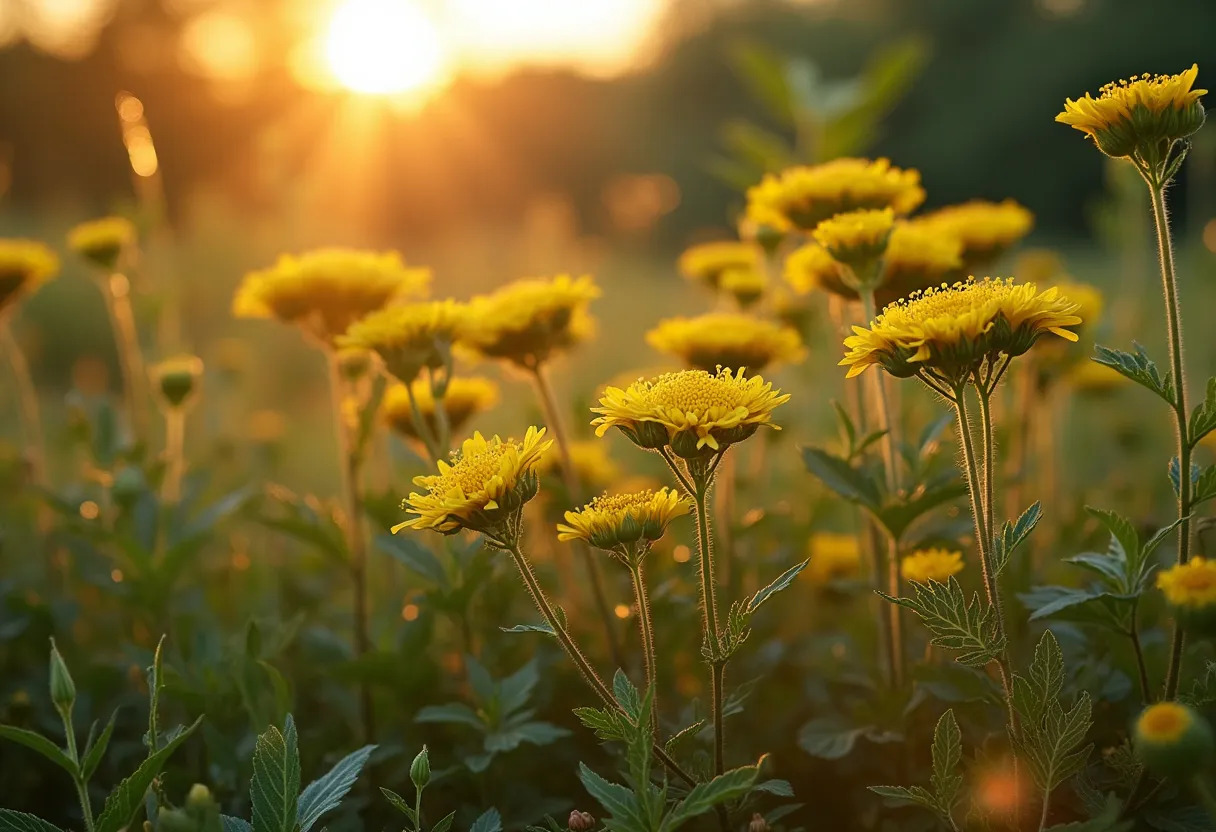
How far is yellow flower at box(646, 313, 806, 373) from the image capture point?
6.22 ft

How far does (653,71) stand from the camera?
23953 millimetres

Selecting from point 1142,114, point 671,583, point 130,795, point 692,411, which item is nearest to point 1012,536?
point 692,411

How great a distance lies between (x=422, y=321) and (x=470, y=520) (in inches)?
21.0

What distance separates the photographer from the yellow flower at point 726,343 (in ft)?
6.22

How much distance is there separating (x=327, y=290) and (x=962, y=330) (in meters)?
1.28

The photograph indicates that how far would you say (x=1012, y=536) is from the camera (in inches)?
52.0

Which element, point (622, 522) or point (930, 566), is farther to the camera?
point (930, 566)

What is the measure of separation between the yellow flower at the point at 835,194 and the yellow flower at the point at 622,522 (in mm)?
735

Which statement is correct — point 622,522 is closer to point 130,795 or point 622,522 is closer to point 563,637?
point 563,637

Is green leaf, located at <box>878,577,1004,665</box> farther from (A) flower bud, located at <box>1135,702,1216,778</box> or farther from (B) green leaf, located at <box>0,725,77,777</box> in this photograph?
(B) green leaf, located at <box>0,725,77,777</box>

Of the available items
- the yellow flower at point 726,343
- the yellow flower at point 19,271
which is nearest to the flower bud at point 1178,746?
the yellow flower at point 726,343

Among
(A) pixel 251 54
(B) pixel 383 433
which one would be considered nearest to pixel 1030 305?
(B) pixel 383 433

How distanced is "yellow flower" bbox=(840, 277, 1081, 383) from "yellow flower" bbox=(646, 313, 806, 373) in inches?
23.1

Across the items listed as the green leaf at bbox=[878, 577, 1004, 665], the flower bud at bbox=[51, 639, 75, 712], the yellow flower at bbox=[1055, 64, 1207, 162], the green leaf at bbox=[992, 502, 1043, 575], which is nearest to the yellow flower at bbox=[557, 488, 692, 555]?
the green leaf at bbox=[878, 577, 1004, 665]
